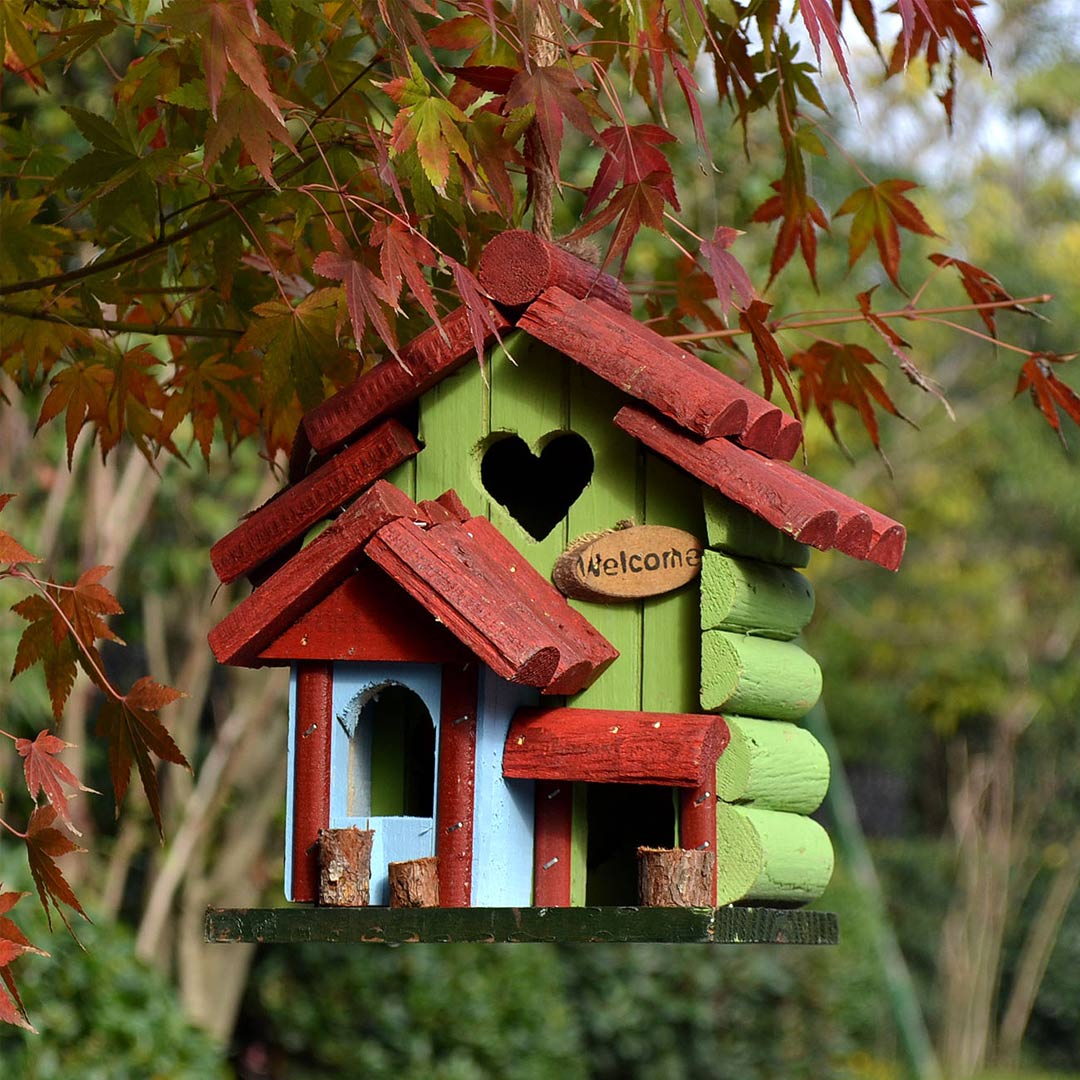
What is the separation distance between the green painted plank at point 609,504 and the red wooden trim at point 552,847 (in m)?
0.16

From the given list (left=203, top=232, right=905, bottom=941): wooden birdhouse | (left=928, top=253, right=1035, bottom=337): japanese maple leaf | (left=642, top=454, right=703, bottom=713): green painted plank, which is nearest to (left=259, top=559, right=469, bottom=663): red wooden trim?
(left=203, top=232, right=905, bottom=941): wooden birdhouse

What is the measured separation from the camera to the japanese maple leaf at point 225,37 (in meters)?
2.01

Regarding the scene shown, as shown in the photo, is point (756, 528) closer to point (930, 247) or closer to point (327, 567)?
point (327, 567)

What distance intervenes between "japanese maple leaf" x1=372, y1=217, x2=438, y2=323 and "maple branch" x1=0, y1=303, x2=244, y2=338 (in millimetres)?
572

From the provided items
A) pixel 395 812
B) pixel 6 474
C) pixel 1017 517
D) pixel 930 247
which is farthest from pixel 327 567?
pixel 1017 517

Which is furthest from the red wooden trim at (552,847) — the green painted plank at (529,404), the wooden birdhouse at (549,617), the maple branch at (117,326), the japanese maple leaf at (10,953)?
the maple branch at (117,326)

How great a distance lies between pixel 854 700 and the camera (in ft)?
50.2

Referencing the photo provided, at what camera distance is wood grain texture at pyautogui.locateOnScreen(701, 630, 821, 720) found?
2525mm

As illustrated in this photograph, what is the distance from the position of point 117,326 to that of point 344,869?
989 mm

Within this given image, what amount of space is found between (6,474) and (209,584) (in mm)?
1339

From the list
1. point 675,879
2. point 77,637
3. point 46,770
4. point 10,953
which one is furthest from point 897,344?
point 10,953

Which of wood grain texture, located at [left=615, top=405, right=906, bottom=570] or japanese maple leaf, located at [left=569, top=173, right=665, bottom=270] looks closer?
japanese maple leaf, located at [left=569, top=173, right=665, bottom=270]

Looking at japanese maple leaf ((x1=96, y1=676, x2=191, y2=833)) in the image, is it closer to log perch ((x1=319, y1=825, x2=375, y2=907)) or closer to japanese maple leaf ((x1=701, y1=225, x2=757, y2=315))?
log perch ((x1=319, y1=825, x2=375, y2=907))

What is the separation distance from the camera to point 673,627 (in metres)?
2.64
